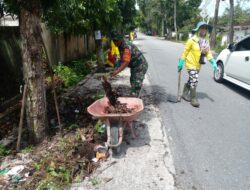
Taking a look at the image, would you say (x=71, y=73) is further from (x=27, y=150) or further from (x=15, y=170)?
(x=15, y=170)

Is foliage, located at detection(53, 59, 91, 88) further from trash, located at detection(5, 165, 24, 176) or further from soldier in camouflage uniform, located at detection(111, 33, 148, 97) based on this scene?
trash, located at detection(5, 165, 24, 176)

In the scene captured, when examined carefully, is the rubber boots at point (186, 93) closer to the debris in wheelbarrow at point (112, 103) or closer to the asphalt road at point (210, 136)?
the asphalt road at point (210, 136)

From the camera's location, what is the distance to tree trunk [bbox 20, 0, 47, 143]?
3.84 m

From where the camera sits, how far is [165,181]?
3.36 meters

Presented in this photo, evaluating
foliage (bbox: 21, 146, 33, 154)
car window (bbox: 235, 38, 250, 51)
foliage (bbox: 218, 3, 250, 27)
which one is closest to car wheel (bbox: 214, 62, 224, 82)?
car window (bbox: 235, 38, 250, 51)

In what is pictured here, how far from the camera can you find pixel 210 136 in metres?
4.72

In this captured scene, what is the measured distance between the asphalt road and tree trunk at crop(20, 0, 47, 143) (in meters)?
2.34

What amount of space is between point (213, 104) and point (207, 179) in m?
3.51

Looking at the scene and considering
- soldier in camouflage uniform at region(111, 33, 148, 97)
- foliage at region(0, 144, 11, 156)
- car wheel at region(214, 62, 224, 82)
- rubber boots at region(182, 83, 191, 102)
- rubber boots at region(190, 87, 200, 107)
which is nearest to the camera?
foliage at region(0, 144, 11, 156)

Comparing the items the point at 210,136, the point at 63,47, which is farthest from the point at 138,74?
the point at 63,47

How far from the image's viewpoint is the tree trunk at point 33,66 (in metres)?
3.84

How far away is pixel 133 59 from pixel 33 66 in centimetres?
199

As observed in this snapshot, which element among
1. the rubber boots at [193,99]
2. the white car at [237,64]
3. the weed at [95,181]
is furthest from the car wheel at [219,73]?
the weed at [95,181]

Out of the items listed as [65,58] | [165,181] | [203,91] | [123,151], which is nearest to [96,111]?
[123,151]
